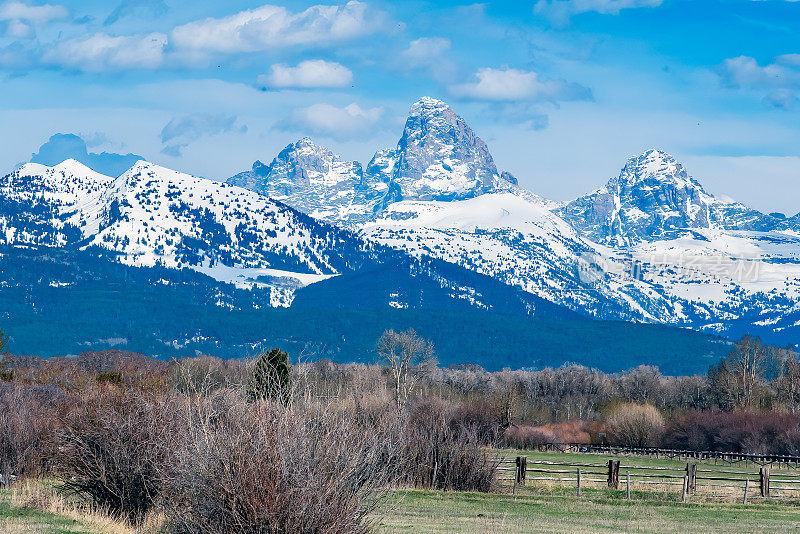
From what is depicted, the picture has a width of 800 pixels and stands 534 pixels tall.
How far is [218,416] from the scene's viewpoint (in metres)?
22.5

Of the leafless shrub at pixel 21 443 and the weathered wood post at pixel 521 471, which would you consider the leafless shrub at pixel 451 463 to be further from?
the leafless shrub at pixel 21 443

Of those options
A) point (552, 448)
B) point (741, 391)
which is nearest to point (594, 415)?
point (741, 391)

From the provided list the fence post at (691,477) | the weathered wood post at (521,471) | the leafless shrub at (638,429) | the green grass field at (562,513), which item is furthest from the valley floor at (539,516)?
the leafless shrub at (638,429)

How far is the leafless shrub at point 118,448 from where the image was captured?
3042 cm

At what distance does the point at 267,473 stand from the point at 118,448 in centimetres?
1127

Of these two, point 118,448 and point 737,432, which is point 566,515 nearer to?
point 118,448

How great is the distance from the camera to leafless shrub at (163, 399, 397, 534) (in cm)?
2080

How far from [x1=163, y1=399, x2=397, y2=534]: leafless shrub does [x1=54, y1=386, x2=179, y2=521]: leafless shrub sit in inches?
324

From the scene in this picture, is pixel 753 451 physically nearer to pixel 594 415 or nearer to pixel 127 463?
pixel 594 415

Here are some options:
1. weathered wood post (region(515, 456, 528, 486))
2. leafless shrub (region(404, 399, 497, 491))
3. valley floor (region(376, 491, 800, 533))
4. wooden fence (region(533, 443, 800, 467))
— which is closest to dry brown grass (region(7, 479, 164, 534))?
valley floor (region(376, 491, 800, 533))

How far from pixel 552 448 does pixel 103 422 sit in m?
86.9

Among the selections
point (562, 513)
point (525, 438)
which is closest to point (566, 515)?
point (562, 513)

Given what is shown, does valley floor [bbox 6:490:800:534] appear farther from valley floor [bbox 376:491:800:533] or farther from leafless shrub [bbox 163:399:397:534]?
leafless shrub [bbox 163:399:397:534]

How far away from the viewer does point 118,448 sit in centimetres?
3061
